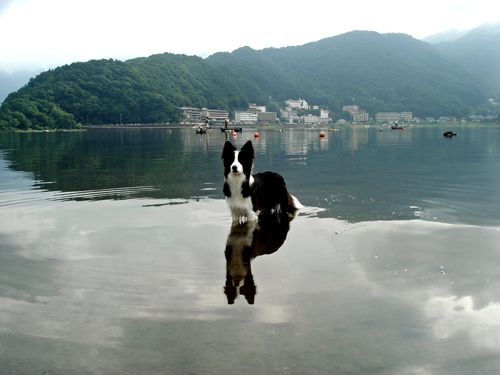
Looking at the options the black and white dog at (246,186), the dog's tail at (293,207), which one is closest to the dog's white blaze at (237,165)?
the black and white dog at (246,186)

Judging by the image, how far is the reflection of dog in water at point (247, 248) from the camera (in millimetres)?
4969

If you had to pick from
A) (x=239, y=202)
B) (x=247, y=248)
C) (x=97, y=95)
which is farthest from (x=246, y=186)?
(x=97, y=95)

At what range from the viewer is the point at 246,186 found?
25.7ft

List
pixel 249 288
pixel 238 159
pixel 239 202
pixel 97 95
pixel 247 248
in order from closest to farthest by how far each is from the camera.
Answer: pixel 249 288 < pixel 247 248 < pixel 238 159 < pixel 239 202 < pixel 97 95

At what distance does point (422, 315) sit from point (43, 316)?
11.9ft

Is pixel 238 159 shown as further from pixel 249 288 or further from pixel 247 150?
pixel 249 288

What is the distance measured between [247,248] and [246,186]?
1498 millimetres

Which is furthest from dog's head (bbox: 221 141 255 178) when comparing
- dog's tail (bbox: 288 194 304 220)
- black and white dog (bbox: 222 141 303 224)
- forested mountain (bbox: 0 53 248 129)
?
forested mountain (bbox: 0 53 248 129)

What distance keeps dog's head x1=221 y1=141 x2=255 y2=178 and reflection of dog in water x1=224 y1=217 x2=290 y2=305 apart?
1008 mm

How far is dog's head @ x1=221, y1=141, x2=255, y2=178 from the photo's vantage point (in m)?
7.63

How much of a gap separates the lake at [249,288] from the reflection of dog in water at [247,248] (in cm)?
3

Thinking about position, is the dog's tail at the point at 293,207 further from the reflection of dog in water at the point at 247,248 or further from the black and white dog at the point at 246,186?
the reflection of dog in water at the point at 247,248

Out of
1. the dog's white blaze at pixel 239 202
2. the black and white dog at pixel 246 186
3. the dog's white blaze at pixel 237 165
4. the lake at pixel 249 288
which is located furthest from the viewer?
the dog's white blaze at pixel 239 202

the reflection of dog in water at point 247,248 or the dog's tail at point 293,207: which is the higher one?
the dog's tail at point 293,207
